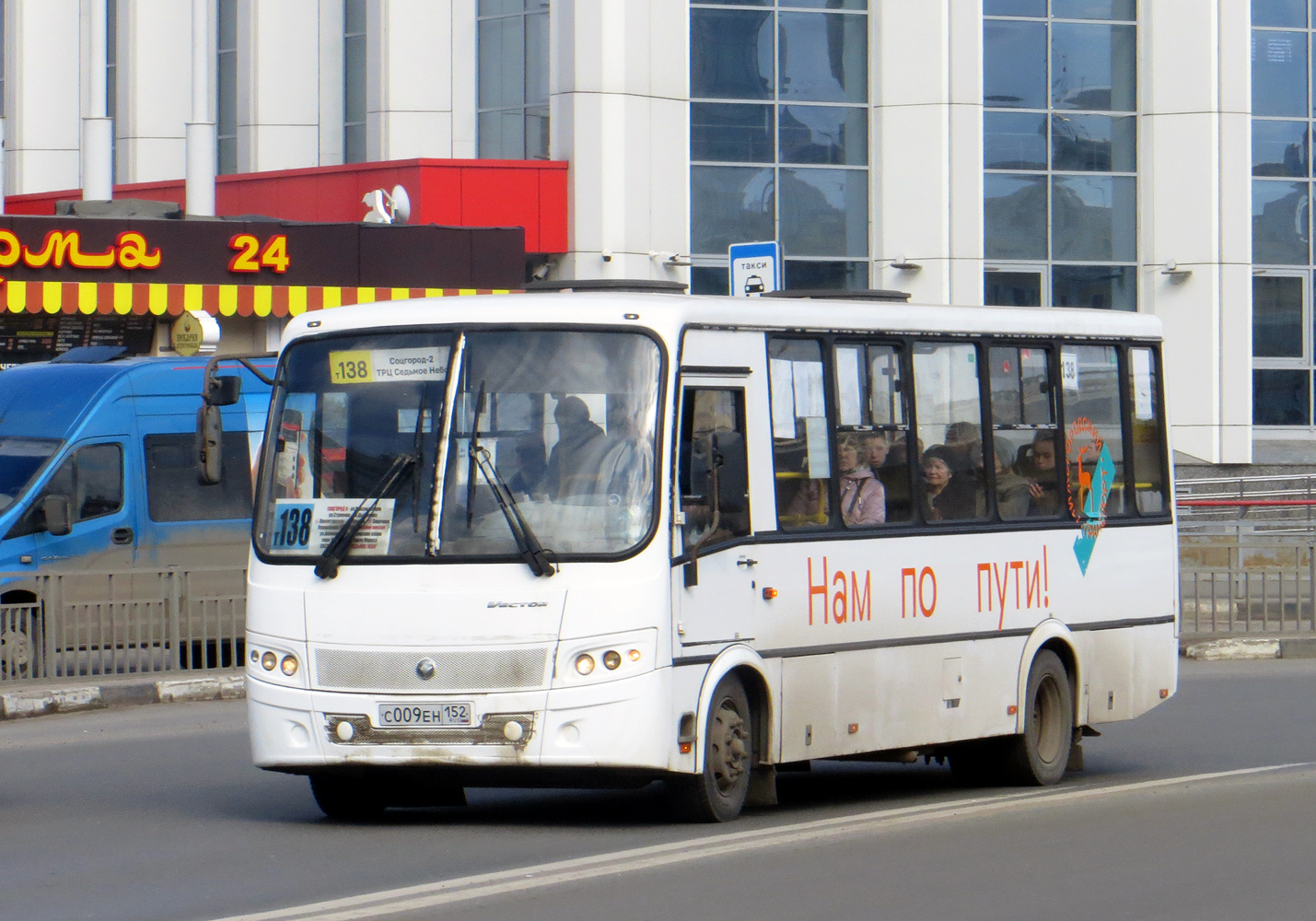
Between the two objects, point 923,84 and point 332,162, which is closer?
point 923,84

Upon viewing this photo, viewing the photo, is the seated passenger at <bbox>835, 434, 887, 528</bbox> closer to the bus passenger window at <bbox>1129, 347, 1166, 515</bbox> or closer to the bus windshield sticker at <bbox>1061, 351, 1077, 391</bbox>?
the bus windshield sticker at <bbox>1061, 351, 1077, 391</bbox>

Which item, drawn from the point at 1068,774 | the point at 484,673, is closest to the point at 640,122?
the point at 1068,774

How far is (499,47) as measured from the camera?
1282 inches

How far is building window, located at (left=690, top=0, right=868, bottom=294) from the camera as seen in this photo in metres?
30.5

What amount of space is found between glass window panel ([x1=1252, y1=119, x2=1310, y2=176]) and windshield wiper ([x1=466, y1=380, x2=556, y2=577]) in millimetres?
25709

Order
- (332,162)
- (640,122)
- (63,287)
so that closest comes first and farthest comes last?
1. (63,287)
2. (640,122)
3. (332,162)

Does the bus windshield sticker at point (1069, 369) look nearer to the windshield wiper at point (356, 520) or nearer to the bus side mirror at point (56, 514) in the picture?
the windshield wiper at point (356, 520)

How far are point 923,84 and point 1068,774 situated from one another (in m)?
19.5

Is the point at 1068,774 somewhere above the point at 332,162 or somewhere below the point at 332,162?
below

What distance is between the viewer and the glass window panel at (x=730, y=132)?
100 feet

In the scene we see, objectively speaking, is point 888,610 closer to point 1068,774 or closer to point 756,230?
point 1068,774

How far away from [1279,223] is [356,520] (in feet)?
85.4

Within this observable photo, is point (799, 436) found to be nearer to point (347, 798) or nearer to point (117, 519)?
point (347, 798)

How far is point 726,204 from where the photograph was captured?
30.6 metres
